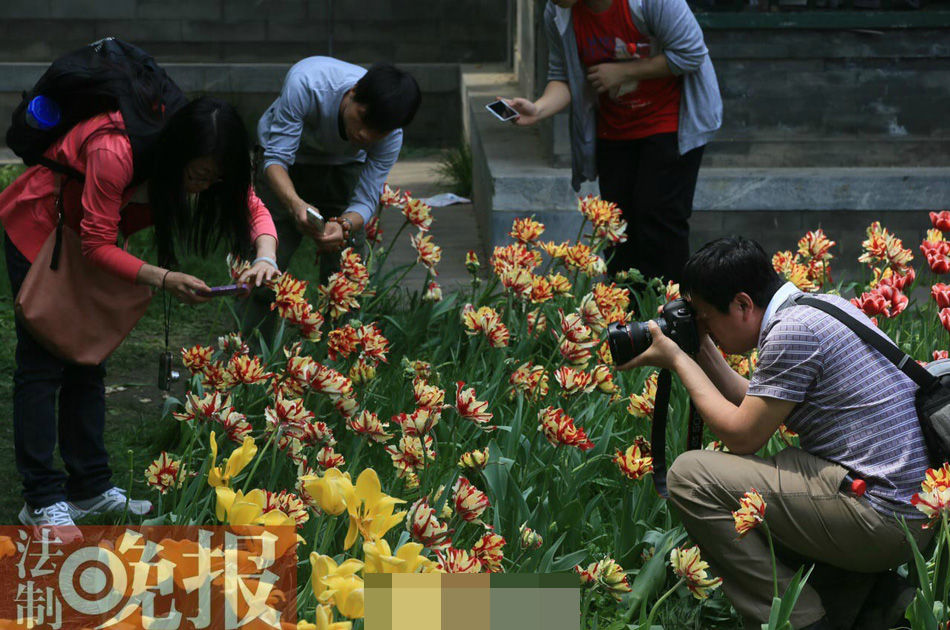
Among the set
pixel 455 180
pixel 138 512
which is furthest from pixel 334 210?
pixel 455 180

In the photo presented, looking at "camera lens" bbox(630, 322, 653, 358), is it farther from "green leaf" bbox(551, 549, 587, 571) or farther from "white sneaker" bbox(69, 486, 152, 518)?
"white sneaker" bbox(69, 486, 152, 518)

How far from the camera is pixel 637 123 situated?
474 centimetres

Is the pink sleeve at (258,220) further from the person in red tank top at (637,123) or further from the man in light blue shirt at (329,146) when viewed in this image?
the person in red tank top at (637,123)

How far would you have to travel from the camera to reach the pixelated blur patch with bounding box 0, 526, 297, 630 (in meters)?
1.24

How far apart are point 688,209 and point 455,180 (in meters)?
4.28

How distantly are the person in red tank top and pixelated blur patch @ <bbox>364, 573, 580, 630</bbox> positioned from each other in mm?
3667

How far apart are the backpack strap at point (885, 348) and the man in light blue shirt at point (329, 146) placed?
1555 millimetres

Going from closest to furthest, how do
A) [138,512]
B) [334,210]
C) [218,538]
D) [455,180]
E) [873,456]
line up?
[218,538] → [873,456] → [138,512] → [334,210] → [455,180]

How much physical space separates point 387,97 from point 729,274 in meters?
1.43

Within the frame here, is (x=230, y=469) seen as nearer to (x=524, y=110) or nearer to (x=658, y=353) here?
(x=658, y=353)

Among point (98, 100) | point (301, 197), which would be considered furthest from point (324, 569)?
point (301, 197)

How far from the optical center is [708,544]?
271cm

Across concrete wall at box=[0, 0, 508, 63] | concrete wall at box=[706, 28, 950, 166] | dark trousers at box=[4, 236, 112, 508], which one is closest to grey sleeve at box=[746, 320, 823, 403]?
dark trousers at box=[4, 236, 112, 508]

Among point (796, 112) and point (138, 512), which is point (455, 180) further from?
point (138, 512)
